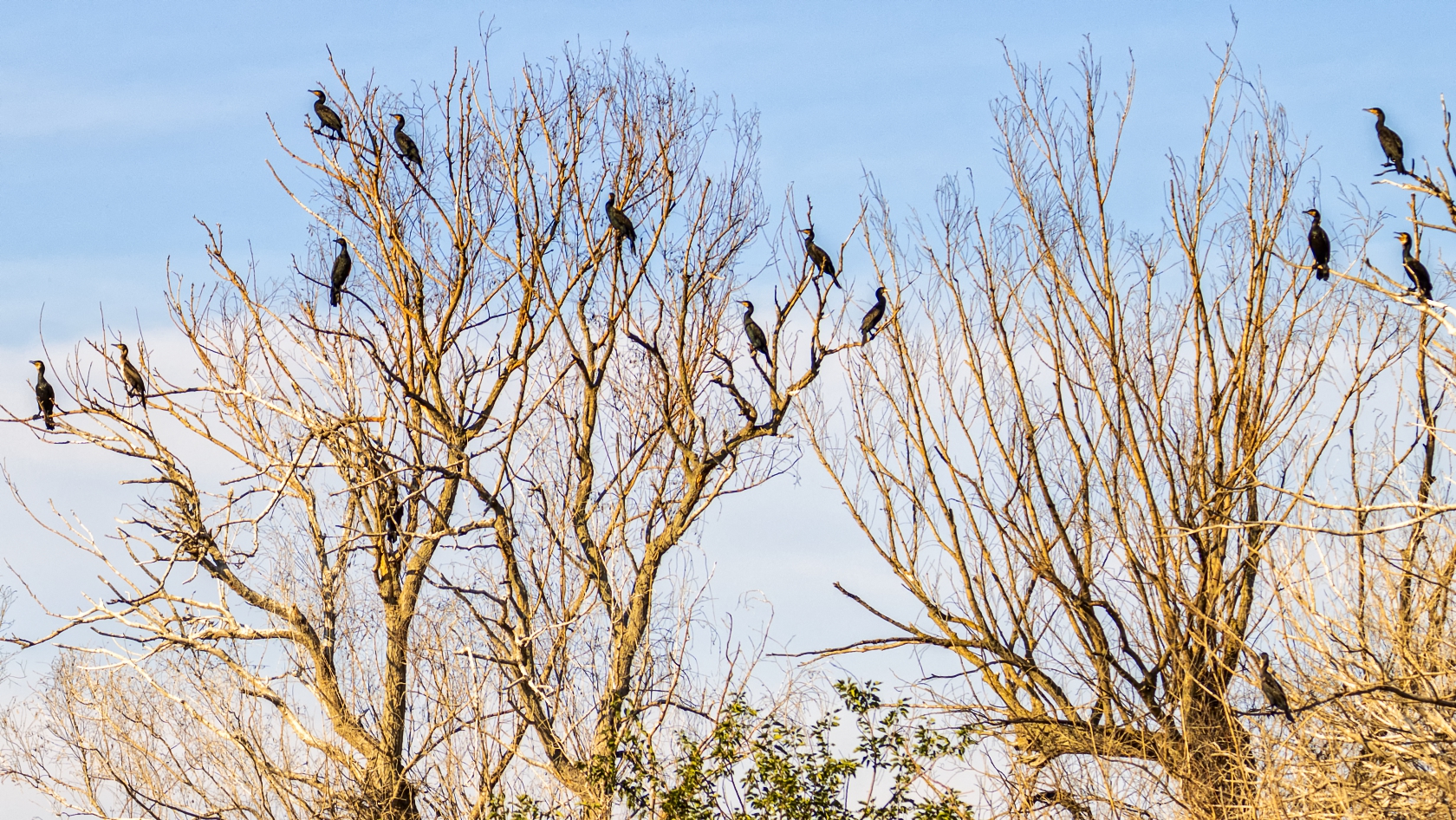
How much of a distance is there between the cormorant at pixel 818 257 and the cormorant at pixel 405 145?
328cm

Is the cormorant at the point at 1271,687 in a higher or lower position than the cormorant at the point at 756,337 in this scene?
lower

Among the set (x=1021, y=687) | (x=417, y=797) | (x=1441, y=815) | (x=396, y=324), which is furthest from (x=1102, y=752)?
(x=396, y=324)

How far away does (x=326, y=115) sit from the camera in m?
11.4

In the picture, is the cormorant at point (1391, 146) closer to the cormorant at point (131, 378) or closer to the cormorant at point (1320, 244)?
the cormorant at point (1320, 244)

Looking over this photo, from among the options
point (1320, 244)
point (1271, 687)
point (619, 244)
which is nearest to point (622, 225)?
point (619, 244)

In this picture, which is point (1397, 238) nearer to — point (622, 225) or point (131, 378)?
point (622, 225)

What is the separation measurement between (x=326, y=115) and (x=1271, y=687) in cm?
815

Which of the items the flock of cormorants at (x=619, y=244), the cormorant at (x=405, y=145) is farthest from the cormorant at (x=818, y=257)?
the cormorant at (x=405, y=145)

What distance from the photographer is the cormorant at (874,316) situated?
36.1ft

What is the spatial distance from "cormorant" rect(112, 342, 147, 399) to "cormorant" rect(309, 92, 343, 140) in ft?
7.69

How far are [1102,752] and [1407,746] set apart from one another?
3.29 meters

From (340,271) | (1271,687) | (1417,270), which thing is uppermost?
(340,271)

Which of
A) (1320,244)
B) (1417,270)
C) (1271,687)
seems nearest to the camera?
(1271,687)

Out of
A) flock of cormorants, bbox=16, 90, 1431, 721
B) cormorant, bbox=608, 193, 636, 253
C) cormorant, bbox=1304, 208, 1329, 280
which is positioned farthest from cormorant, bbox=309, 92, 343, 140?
cormorant, bbox=1304, 208, 1329, 280
